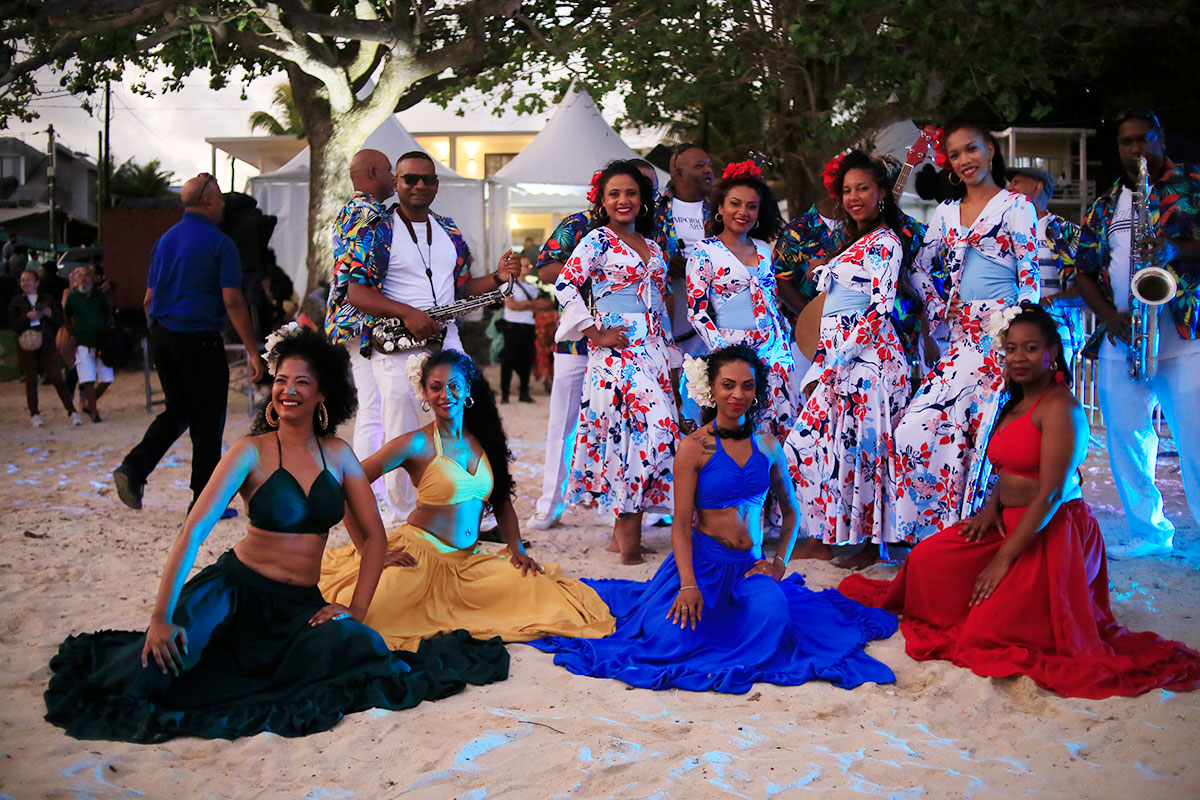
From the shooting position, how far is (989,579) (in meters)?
3.93

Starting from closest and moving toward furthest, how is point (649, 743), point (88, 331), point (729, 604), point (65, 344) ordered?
point (649, 743)
point (729, 604)
point (88, 331)
point (65, 344)

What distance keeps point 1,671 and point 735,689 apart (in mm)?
2426

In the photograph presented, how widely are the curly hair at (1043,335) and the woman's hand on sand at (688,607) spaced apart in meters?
1.41

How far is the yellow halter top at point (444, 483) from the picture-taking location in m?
4.30

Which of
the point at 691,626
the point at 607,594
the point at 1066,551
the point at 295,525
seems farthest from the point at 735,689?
the point at 295,525

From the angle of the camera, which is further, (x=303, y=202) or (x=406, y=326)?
(x=303, y=202)

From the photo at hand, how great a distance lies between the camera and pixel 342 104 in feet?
45.5

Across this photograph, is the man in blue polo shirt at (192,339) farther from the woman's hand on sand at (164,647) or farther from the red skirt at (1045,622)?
the red skirt at (1045,622)

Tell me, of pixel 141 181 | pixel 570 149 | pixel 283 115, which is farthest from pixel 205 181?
pixel 141 181

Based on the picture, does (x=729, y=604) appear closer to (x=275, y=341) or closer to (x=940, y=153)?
(x=275, y=341)

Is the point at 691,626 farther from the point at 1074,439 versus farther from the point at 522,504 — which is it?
the point at 522,504

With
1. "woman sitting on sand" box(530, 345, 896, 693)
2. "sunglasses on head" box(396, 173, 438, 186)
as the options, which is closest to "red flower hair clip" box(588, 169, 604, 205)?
"sunglasses on head" box(396, 173, 438, 186)

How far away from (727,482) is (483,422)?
3.57 feet

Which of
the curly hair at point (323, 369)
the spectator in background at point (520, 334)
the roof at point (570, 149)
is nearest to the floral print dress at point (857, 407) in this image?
the curly hair at point (323, 369)
